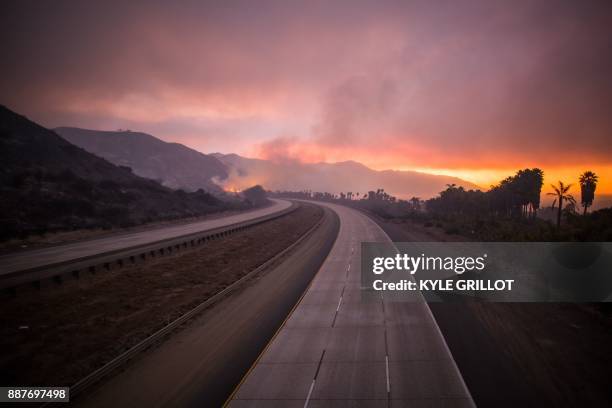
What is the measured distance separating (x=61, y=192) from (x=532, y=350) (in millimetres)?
75655

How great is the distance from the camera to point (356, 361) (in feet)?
52.3

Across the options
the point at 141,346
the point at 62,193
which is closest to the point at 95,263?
the point at 141,346

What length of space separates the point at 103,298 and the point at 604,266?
Answer: 37.2 meters

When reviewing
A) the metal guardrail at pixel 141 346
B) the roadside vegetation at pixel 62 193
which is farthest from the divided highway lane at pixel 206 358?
the roadside vegetation at pixel 62 193

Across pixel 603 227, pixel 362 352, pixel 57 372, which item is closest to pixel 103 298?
pixel 57 372

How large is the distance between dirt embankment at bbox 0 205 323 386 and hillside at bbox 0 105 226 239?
2472cm

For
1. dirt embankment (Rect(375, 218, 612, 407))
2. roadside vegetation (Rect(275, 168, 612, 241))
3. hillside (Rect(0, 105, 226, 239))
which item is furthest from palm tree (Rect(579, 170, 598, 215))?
hillside (Rect(0, 105, 226, 239))

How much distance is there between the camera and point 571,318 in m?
20.6

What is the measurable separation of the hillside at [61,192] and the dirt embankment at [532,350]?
169 feet

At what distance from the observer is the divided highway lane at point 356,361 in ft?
43.5

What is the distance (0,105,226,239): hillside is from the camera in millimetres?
53031

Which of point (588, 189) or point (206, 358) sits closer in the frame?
point (206, 358)

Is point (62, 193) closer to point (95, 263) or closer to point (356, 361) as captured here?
point (95, 263)

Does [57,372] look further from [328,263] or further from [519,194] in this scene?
[519,194]
